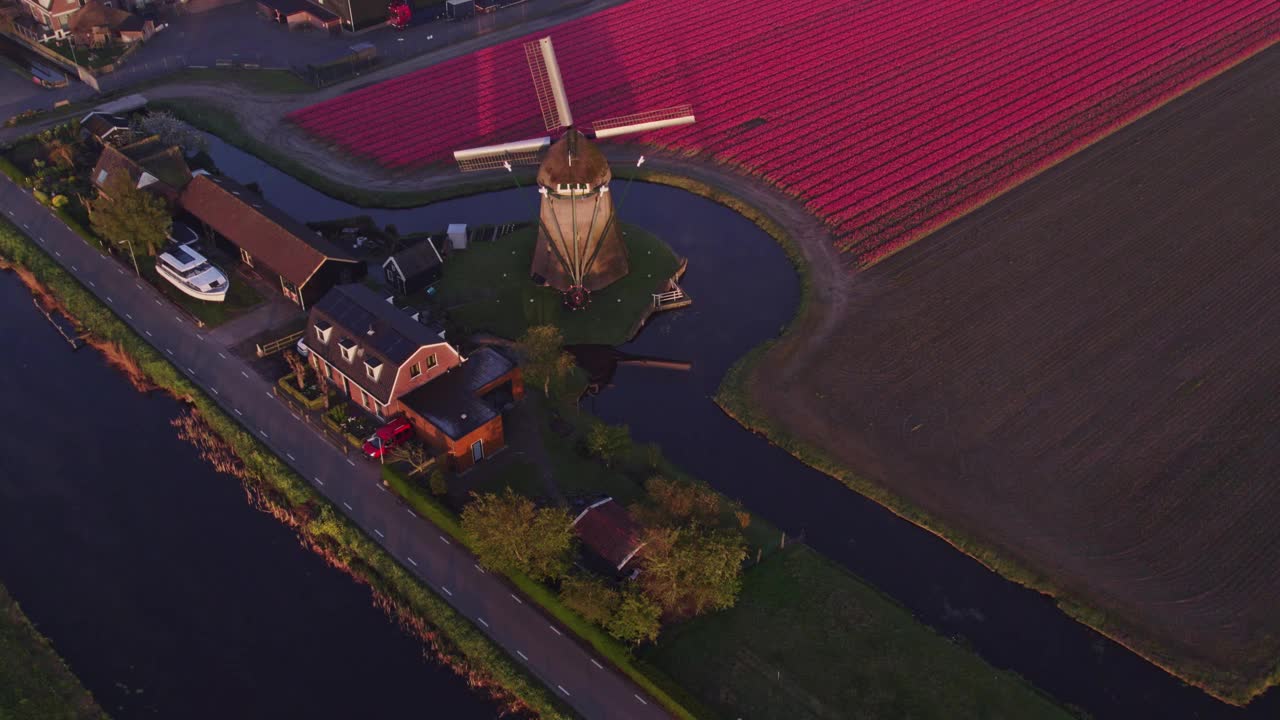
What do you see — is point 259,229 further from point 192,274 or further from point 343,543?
point 343,543

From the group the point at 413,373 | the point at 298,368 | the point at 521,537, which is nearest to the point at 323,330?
the point at 298,368

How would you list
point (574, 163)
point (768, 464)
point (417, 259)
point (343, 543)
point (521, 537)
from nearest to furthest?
point (521, 537) → point (343, 543) → point (768, 464) → point (574, 163) → point (417, 259)

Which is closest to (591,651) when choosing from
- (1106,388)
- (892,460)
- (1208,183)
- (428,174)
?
(892,460)

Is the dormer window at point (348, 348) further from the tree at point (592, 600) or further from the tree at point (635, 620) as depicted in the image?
the tree at point (635, 620)

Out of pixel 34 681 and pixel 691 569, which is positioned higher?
pixel 691 569

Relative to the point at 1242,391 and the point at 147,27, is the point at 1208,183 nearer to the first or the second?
the point at 1242,391

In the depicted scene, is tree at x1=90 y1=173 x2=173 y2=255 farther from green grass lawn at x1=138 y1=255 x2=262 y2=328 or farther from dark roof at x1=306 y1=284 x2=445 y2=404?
dark roof at x1=306 y1=284 x2=445 y2=404
